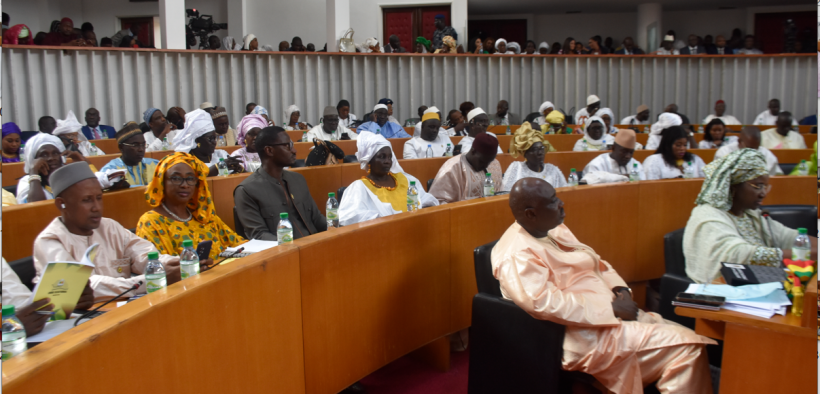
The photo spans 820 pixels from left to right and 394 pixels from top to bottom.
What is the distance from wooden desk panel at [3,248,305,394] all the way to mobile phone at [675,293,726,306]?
145 cm

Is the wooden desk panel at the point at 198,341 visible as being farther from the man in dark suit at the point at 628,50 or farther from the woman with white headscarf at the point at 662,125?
the man in dark suit at the point at 628,50

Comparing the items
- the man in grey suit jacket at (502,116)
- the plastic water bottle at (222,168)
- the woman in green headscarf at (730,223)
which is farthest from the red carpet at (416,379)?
the man in grey suit jacket at (502,116)

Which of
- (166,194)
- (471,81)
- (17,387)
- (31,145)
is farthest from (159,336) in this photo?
(471,81)

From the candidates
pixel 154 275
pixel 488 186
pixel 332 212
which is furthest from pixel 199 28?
pixel 154 275

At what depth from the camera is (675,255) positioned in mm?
3248

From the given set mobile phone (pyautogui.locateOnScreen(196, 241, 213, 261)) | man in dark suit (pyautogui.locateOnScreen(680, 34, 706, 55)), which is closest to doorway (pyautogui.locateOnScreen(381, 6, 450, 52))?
man in dark suit (pyautogui.locateOnScreen(680, 34, 706, 55))

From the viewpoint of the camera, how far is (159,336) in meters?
1.56

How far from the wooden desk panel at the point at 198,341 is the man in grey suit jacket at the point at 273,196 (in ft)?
5.10

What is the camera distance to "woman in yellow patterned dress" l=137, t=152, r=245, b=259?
3041 mm

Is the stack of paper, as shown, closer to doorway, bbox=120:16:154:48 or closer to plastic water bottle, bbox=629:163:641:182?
plastic water bottle, bbox=629:163:641:182

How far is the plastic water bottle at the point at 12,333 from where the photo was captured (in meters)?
1.50

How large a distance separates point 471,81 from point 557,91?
73.6 inches

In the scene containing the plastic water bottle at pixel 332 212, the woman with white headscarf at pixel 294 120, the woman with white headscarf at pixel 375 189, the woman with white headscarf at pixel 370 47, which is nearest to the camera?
the woman with white headscarf at pixel 375 189

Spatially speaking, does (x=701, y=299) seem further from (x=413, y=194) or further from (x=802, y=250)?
(x=413, y=194)
